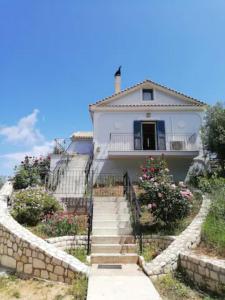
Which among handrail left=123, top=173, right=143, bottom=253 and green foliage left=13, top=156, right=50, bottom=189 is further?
green foliage left=13, top=156, right=50, bottom=189

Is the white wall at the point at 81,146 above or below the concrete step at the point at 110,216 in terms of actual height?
above

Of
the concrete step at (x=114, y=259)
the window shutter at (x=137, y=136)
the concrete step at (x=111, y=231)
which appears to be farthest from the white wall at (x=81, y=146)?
the concrete step at (x=114, y=259)

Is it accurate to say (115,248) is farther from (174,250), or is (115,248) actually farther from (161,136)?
(161,136)

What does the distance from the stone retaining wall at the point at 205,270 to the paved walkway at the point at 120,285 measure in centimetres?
106

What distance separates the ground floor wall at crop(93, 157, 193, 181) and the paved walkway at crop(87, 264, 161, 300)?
10.3 metres

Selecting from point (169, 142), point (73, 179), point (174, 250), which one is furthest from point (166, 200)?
point (169, 142)

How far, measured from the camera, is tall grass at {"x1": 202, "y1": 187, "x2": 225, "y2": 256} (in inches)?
247

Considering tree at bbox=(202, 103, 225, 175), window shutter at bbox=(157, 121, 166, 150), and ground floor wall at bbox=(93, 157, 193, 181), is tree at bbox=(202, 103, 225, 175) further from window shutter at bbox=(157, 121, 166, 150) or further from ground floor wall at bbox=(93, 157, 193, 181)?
window shutter at bbox=(157, 121, 166, 150)

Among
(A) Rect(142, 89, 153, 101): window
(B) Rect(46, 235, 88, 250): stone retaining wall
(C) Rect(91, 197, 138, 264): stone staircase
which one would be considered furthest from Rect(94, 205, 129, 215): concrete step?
(A) Rect(142, 89, 153, 101): window

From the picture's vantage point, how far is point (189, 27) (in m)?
10.9

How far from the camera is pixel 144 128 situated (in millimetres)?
17891

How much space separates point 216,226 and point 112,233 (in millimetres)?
3387

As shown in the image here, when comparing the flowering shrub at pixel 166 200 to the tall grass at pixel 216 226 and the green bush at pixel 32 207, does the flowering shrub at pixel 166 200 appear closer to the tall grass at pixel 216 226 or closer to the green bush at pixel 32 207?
the tall grass at pixel 216 226

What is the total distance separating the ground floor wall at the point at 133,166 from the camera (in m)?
16.5
